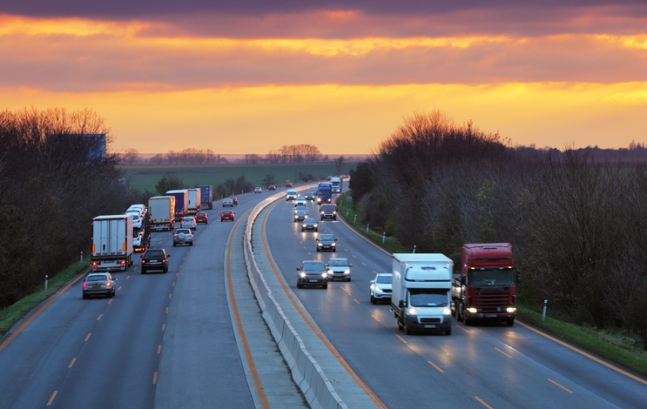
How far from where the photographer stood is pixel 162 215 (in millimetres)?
101875

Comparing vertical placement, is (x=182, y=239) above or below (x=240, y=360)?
below

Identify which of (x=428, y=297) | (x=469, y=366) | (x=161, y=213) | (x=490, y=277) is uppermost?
(x=490, y=277)

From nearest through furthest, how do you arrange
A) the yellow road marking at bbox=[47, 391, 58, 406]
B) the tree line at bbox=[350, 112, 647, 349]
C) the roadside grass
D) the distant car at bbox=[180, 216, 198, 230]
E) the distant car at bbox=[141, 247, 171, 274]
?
the yellow road marking at bbox=[47, 391, 58, 406] < the roadside grass < the tree line at bbox=[350, 112, 647, 349] < the distant car at bbox=[141, 247, 171, 274] < the distant car at bbox=[180, 216, 198, 230]

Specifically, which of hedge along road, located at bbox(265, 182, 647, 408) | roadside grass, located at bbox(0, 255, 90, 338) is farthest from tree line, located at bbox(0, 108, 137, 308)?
hedge along road, located at bbox(265, 182, 647, 408)

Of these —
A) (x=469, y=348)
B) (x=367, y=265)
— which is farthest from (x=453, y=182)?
(x=469, y=348)

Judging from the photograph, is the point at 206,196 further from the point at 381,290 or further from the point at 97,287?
the point at 381,290

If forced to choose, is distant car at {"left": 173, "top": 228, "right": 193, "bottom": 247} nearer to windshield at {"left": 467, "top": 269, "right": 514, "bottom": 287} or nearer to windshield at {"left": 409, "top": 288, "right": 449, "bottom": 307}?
windshield at {"left": 467, "top": 269, "right": 514, "bottom": 287}

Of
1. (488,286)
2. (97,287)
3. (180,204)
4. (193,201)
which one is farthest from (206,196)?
(488,286)

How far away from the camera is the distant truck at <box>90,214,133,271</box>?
61.4 metres

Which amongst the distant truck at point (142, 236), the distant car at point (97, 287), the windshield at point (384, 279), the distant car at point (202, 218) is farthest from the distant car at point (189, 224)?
the windshield at point (384, 279)

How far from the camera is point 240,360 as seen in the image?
2814cm

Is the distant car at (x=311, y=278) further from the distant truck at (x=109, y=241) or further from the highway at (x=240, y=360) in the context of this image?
the distant truck at (x=109, y=241)

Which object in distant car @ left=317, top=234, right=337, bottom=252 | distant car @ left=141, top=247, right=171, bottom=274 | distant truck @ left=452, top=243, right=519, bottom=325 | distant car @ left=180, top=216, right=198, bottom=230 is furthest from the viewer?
distant car @ left=180, top=216, right=198, bottom=230

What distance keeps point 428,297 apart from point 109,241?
3384 centimetres
